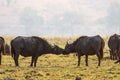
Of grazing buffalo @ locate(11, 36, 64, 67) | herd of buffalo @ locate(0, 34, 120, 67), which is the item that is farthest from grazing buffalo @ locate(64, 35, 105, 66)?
grazing buffalo @ locate(11, 36, 64, 67)

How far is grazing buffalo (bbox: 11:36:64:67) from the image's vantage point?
33.3 metres

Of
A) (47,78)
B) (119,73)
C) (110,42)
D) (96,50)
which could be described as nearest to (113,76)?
(119,73)

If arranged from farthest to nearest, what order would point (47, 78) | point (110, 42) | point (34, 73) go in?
point (110, 42)
point (34, 73)
point (47, 78)

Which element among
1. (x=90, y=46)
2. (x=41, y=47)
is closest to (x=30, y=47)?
(x=41, y=47)

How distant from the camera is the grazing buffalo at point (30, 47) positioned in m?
33.3

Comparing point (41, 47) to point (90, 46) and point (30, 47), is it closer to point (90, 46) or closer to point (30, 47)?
point (30, 47)

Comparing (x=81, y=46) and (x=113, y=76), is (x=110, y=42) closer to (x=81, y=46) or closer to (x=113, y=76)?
(x=81, y=46)

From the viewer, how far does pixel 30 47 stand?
3397cm

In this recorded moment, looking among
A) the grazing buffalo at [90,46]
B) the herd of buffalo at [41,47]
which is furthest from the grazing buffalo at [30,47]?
the grazing buffalo at [90,46]

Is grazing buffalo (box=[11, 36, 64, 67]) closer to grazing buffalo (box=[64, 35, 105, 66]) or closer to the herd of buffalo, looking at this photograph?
the herd of buffalo

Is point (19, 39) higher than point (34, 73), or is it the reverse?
point (19, 39)

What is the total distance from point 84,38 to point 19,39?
6.25 m

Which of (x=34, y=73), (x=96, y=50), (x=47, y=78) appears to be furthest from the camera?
(x=96, y=50)

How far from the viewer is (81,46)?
3434 centimetres
